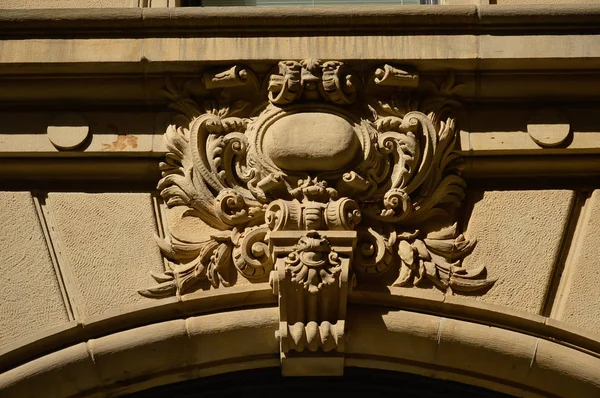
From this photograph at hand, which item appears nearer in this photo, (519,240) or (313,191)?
(313,191)

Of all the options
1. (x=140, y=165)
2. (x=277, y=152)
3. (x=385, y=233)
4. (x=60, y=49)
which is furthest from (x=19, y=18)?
(x=385, y=233)

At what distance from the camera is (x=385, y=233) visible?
20.5ft

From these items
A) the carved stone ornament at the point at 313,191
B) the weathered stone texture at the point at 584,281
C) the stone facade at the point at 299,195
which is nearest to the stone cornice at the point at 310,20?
the stone facade at the point at 299,195

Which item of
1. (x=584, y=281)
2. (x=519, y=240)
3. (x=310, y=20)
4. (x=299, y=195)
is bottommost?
(x=584, y=281)

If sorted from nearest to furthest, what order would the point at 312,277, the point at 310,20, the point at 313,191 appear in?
the point at 312,277
the point at 313,191
the point at 310,20

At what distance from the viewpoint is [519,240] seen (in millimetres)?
6250

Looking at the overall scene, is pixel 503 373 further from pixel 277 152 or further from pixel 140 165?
pixel 140 165

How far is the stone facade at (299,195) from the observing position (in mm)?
6082

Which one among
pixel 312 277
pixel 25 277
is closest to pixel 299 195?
pixel 312 277

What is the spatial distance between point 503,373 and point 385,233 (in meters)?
0.79

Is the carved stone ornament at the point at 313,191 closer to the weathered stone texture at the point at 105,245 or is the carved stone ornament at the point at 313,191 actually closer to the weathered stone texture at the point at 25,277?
the weathered stone texture at the point at 105,245

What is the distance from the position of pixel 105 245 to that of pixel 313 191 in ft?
3.13

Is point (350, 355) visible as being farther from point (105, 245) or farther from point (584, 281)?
point (105, 245)

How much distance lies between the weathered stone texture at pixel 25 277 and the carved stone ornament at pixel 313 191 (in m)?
0.42
